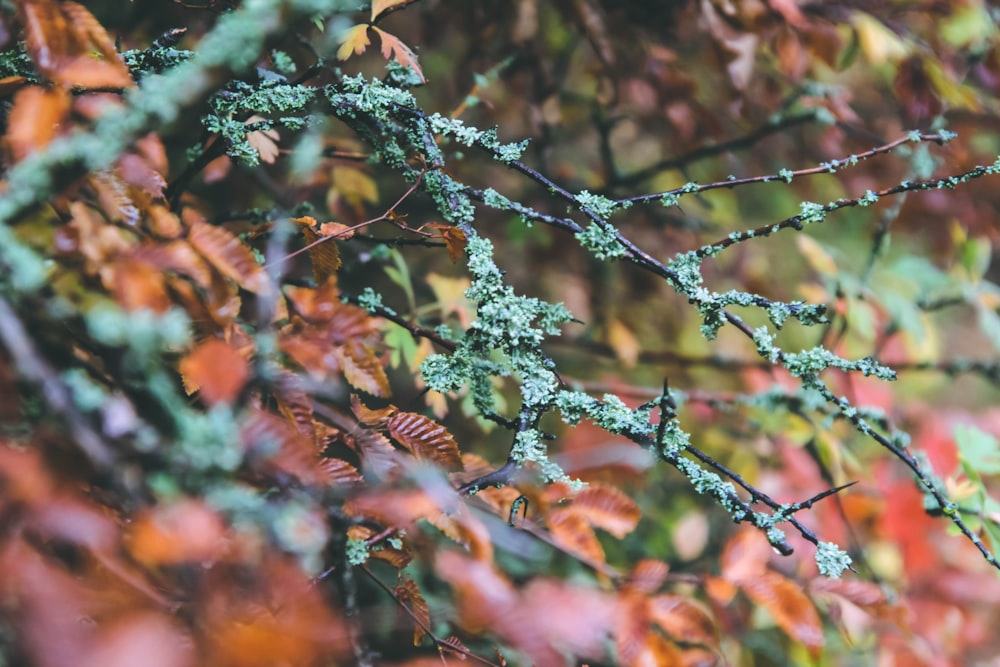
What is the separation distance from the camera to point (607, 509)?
0.92 metres

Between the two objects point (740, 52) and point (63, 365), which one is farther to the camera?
point (740, 52)

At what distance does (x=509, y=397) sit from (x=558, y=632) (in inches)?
52.8

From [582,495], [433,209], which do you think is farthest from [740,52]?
[582,495]

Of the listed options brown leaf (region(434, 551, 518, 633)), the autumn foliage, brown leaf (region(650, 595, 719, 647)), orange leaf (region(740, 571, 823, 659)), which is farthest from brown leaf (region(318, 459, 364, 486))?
orange leaf (region(740, 571, 823, 659))

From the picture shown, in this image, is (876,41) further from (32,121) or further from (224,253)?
(32,121)

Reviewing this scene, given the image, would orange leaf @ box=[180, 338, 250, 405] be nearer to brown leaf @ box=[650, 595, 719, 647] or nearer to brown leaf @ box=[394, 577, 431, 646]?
brown leaf @ box=[394, 577, 431, 646]

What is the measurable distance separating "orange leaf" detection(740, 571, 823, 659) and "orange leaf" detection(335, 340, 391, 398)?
1.97ft

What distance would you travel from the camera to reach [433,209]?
147 cm

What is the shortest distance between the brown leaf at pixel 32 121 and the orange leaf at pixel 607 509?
713mm

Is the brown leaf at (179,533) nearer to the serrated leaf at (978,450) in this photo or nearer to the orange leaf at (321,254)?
the orange leaf at (321,254)

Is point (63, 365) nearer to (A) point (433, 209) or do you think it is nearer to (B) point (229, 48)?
(B) point (229, 48)

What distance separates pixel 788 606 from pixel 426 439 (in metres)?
0.60

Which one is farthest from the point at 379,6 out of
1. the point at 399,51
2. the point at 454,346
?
the point at 454,346

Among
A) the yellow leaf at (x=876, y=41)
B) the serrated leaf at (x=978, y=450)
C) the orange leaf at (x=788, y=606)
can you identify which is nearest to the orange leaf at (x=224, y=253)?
the orange leaf at (x=788, y=606)
